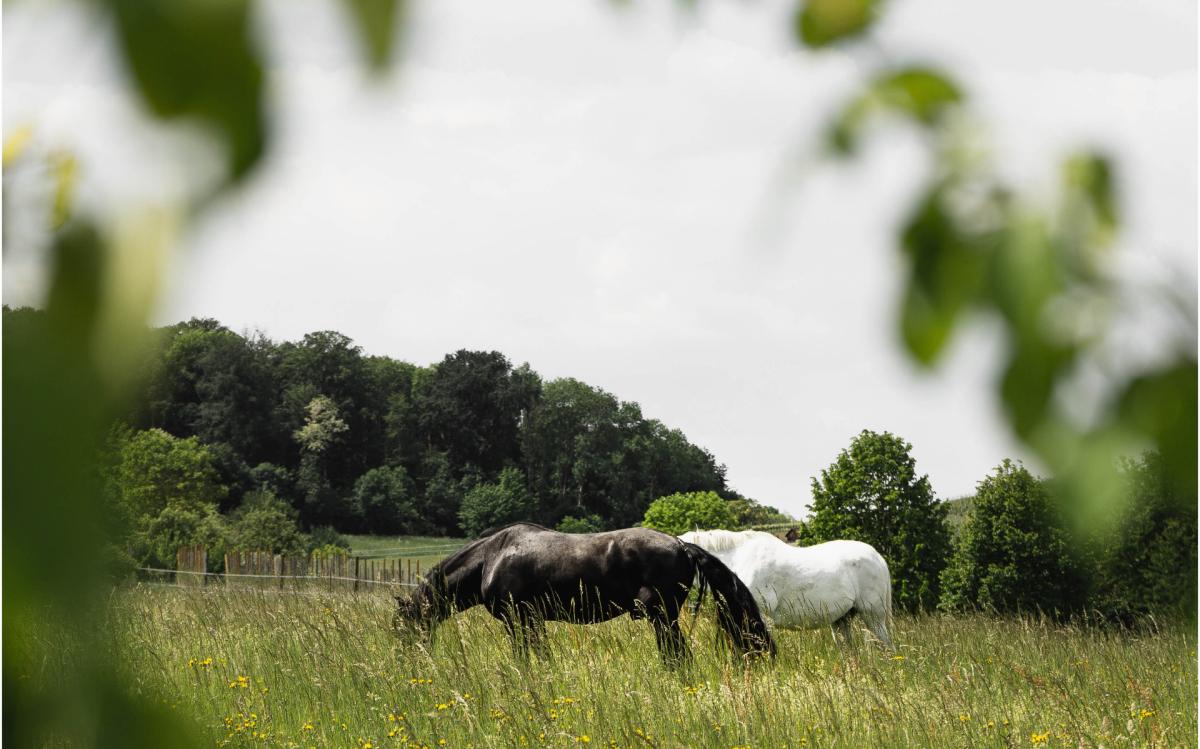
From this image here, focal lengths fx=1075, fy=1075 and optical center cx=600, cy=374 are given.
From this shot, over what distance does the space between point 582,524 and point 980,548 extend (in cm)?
3633

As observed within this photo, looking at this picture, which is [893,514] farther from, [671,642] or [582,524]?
[582,524]

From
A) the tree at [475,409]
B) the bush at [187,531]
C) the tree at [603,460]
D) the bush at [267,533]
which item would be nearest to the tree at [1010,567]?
the bush at [187,531]

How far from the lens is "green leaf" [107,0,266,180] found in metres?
0.39

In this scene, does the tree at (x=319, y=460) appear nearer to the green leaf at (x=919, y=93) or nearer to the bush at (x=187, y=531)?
the bush at (x=187, y=531)

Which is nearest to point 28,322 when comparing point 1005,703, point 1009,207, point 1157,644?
point 1009,207

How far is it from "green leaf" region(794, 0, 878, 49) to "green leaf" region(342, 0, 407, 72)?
0.46 metres

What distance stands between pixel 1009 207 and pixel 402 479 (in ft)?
171

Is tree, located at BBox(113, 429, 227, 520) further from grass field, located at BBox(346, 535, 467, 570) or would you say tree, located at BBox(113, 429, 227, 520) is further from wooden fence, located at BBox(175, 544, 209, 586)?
wooden fence, located at BBox(175, 544, 209, 586)

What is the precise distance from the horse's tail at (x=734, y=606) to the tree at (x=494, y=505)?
42.4 meters

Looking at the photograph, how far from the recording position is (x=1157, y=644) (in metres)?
7.92

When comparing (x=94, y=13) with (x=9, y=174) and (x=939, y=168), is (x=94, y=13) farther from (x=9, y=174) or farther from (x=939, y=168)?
(x=939, y=168)

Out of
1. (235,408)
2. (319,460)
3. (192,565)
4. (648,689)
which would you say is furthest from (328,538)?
(648,689)

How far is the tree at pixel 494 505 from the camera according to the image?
49969 mm

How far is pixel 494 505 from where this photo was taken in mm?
50344
